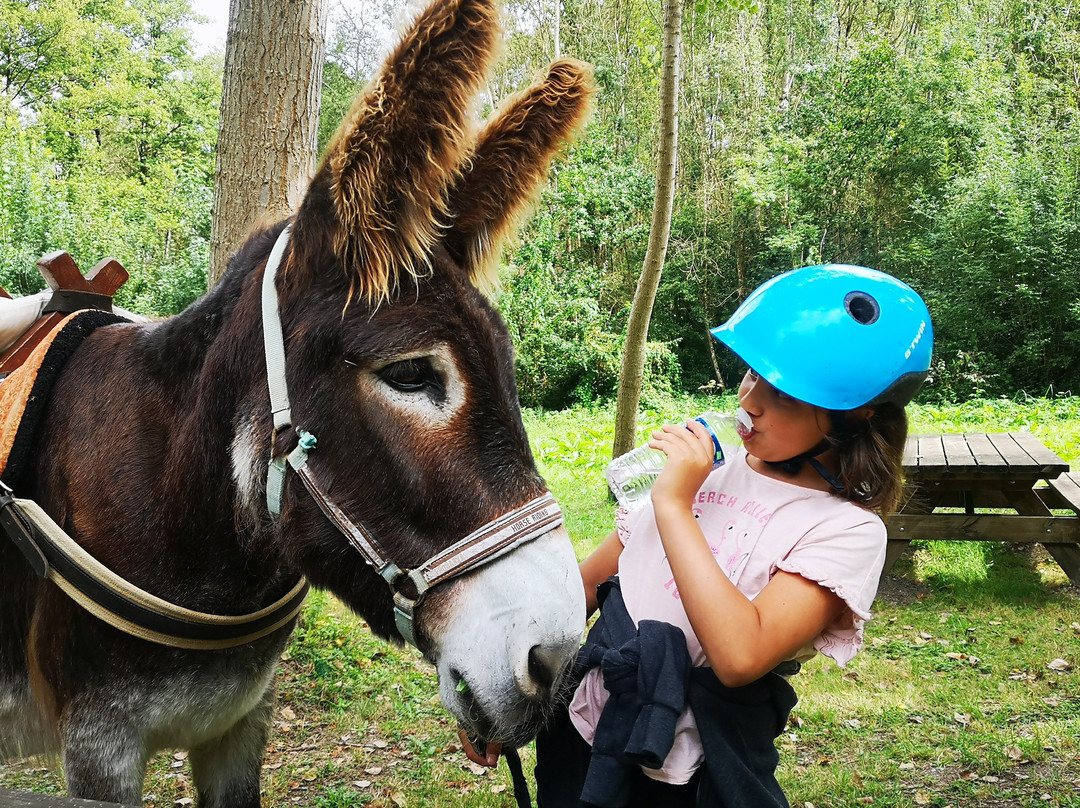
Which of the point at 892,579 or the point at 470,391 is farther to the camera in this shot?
the point at 892,579

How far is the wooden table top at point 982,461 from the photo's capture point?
536cm

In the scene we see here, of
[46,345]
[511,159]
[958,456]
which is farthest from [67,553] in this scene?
[958,456]

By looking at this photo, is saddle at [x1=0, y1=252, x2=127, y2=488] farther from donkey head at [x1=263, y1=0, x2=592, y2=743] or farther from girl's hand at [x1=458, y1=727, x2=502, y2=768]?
girl's hand at [x1=458, y1=727, x2=502, y2=768]

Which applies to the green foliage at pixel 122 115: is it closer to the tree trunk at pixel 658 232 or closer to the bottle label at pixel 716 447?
the tree trunk at pixel 658 232

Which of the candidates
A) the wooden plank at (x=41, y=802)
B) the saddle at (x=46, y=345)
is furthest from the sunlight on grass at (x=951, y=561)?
the wooden plank at (x=41, y=802)

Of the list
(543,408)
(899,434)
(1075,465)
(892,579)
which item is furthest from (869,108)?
(899,434)

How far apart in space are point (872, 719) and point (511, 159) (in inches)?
157

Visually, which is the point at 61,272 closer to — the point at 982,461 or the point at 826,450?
the point at 826,450

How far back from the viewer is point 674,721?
1377 mm

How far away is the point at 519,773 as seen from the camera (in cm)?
159

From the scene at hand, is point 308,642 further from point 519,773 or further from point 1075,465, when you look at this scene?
point 1075,465

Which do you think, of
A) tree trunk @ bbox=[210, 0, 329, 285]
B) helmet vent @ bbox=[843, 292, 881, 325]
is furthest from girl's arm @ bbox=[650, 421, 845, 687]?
tree trunk @ bbox=[210, 0, 329, 285]

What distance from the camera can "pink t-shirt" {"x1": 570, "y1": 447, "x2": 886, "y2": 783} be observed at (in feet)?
4.61

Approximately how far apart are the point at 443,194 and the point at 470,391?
476 millimetres
